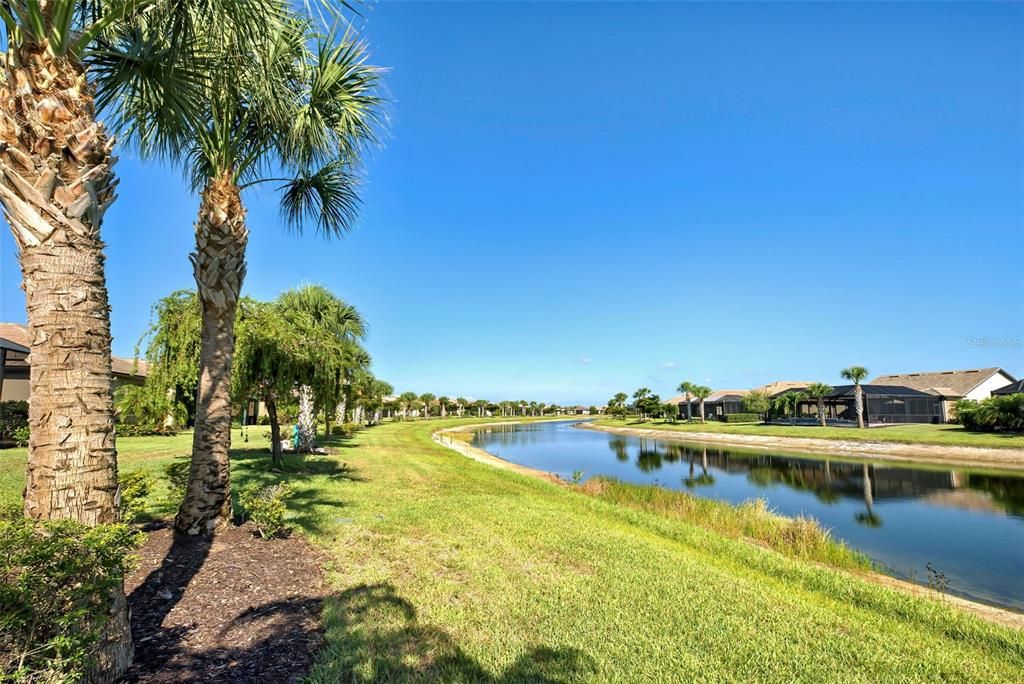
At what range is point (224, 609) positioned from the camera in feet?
13.1

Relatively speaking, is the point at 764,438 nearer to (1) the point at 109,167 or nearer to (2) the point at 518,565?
(2) the point at 518,565

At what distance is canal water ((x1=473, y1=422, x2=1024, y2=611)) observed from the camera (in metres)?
9.56

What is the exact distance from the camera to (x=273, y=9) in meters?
4.36

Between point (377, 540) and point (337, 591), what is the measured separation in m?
1.82

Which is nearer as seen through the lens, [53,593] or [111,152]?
[53,593]

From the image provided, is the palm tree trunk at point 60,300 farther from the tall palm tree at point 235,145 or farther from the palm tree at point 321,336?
the palm tree at point 321,336

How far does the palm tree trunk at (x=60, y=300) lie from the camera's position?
291 cm

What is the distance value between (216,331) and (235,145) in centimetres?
255

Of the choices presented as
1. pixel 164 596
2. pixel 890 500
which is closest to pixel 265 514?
pixel 164 596

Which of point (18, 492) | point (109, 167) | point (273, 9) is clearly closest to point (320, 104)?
point (273, 9)

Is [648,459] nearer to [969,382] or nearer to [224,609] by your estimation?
[224,609]

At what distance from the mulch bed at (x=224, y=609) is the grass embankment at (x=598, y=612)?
26cm

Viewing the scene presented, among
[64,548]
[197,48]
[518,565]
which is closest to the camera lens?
[64,548]

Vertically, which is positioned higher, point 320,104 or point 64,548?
point 320,104
